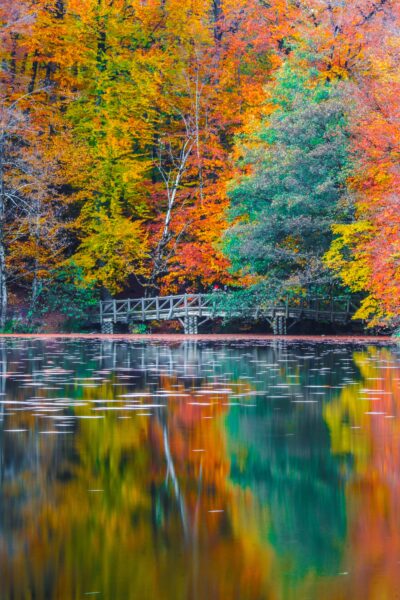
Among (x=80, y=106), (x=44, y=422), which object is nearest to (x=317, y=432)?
(x=44, y=422)

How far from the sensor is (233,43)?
55.0 m

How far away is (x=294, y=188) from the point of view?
44.2 metres

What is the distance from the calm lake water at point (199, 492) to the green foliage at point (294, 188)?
2572 centimetres

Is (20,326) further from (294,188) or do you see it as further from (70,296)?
(294,188)

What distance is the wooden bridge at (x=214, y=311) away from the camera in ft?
157

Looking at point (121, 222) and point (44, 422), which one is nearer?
point (44, 422)

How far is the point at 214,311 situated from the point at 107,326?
5.89 meters

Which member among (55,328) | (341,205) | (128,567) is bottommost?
(128,567)

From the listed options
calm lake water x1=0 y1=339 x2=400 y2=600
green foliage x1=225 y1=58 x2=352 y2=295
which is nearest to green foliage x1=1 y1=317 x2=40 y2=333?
green foliage x1=225 y1=58 x2=352 y2=295

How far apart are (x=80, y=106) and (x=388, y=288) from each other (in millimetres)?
24278

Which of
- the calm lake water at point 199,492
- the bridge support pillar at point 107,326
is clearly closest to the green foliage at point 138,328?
the bridge support pillar at point 107,326

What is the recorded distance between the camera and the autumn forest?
44094 mm

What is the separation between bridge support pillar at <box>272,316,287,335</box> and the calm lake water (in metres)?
29.5

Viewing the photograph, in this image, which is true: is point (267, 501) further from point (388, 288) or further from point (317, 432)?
point (388, 288)
